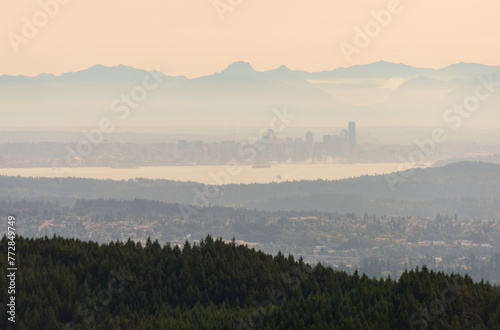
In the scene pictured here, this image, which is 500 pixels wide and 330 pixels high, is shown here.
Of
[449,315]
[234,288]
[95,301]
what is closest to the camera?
[449,315]

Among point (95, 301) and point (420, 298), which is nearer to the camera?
point (420, 298)

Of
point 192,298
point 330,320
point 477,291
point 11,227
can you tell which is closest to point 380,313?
point 330,320

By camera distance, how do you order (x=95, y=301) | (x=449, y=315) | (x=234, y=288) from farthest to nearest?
(x=234, y=288)
(x=95, y=301)
(x=449, y=315)

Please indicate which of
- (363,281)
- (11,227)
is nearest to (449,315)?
(363,281)

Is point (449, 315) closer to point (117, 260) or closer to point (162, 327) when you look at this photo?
point (162, 327)

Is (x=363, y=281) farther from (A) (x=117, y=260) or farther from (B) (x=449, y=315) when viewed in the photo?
(A) (x=117, y=260)

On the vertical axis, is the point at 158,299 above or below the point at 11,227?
below
